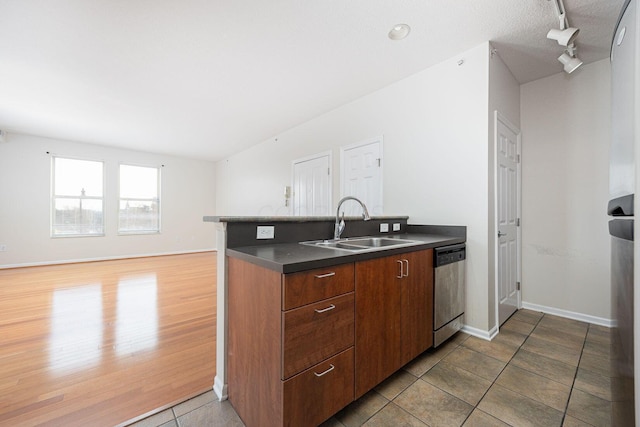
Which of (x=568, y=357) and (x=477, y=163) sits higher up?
(x=477, y=163)

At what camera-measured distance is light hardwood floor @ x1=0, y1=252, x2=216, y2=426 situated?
1.46 meters

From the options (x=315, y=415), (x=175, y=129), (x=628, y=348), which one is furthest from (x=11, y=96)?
(x=628, y=348)

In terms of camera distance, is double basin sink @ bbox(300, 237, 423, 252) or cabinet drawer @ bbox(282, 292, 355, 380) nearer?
cabinet drawer @ bbox(282, 292, 355, 380)

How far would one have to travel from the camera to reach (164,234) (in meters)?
6.72

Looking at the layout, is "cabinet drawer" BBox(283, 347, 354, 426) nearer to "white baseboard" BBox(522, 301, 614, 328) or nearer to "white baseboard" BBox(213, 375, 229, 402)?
"white baseboard" BBox(213, 375, 229, 402)

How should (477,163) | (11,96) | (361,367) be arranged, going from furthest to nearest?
(11,96) < (477,163) < (361,367)

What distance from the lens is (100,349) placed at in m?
2.05

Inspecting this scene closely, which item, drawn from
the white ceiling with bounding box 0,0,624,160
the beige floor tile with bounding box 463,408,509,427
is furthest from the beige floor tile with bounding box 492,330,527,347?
the white ceiling with bounding box 0,0,624,160

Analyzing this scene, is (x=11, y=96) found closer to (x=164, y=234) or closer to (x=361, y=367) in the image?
(x=164, y=234)

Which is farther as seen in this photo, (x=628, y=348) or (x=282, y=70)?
(x=282, y=70)

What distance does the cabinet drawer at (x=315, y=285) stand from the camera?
107cm

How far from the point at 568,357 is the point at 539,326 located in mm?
605

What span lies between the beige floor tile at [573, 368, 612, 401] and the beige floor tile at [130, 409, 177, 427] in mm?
2402

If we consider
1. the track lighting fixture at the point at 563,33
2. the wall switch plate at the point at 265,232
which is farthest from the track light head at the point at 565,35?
the wall switch plate at the point at 265,232
